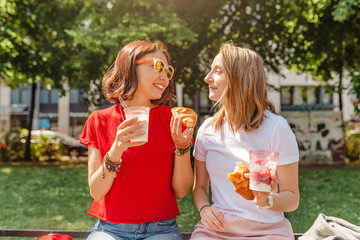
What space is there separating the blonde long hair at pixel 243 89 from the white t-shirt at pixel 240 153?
0.23 ft

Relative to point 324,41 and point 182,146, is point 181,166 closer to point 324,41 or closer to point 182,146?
point 182,146

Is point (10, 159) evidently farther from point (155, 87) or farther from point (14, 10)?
point (155, 87)

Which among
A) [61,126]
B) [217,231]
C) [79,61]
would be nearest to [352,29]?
[79,61]

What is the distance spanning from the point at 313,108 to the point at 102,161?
16.8 m

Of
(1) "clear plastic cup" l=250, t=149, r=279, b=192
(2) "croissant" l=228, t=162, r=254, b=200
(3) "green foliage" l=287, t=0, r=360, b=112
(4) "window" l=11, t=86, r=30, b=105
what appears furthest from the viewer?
(4) "window" l=11, t=86, r=30, b=105

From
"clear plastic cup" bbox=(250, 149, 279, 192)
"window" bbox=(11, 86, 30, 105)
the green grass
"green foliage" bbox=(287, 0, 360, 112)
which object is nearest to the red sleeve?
"clear plastic cup" bbox=(250, 149, 279, 192)

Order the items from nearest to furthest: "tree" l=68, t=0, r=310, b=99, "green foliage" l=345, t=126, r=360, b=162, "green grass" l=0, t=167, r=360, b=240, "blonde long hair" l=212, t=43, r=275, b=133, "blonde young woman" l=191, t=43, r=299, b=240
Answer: "blonde young woman" l=191, t=43, r=299, b=240 < "blonde long hair" l=212, t=43, r=275, b=133 < "green grass" l=0, t=167, r=360, b=240 < "tree" l=68, t=0, r=310, b=99 < "green foliage" l=345, t=126, r=360, b=162

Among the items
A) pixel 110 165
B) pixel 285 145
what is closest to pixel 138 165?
pixel 110 165

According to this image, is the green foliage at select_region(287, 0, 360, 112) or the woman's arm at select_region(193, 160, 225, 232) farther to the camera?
the green foliage at select_region(287, 0, 360, 112)

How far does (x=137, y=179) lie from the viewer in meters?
2.55

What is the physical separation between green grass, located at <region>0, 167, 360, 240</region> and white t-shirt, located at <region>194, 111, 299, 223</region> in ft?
12.7

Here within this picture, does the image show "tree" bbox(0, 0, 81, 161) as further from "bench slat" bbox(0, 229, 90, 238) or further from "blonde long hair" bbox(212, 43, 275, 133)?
"blonde long hair" bbox(212, 43, 275, 133)

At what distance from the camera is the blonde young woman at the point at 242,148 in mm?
2336

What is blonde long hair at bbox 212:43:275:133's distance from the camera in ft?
8.01
